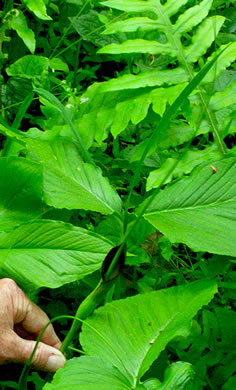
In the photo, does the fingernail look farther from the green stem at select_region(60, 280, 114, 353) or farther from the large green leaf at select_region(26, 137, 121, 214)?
the large green leaf at select_region(26, 137, 121, 214)

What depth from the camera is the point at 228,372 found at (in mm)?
1354

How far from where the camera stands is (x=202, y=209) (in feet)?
4.12

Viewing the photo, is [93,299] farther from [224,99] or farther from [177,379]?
[224,99]

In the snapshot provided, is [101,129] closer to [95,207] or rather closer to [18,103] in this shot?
[95,207]

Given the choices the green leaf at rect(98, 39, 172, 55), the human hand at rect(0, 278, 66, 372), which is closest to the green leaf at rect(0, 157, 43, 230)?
the human hand at rect(0, 278, 66, 372)

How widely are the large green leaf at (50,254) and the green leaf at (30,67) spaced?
0.91 meters

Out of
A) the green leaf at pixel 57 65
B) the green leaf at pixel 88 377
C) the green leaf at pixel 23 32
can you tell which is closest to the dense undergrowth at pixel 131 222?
the green leaf at pixel 88 377

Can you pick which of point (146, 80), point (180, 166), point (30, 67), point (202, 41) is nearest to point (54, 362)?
point (180, 166)

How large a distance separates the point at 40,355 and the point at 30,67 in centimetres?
129

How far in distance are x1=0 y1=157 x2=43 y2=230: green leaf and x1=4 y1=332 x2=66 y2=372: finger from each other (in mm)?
308

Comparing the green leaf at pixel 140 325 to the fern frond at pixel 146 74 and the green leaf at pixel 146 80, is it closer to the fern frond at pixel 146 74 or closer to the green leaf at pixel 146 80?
the fern frond at pixel 146 74

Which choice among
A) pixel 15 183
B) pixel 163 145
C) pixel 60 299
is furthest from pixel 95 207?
pixel 60 299

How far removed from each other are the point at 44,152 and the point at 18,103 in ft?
2.22

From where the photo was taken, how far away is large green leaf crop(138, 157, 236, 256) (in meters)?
1.16
